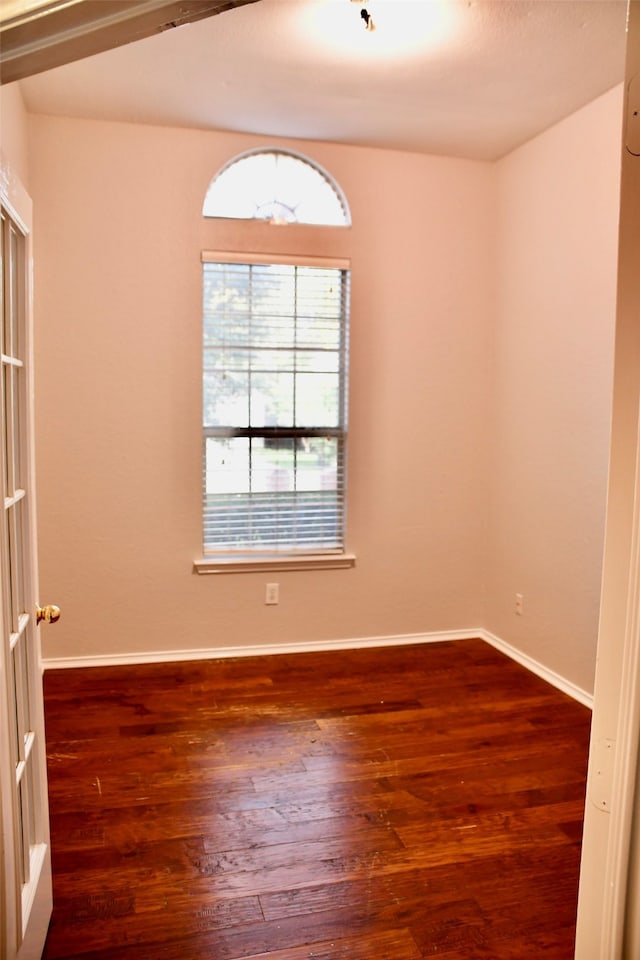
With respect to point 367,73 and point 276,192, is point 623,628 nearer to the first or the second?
point 367,73

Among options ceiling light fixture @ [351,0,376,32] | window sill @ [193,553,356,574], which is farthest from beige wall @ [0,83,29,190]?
window sill @ [193,553,356,574]

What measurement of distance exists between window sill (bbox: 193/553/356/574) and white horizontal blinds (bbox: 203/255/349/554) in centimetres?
6

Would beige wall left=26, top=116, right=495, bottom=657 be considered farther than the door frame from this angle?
Yes

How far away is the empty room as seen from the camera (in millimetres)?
2104

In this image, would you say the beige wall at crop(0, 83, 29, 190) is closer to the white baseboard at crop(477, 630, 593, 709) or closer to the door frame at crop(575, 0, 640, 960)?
the door frame at crop(575, 0, 640, 960)

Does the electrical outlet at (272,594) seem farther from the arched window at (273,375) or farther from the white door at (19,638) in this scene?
the white door at (19,638)

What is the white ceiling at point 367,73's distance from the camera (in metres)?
2.49

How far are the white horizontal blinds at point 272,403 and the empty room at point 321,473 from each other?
0.6 inches

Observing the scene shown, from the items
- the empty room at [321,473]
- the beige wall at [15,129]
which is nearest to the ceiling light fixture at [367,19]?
the empty room at [321,473]

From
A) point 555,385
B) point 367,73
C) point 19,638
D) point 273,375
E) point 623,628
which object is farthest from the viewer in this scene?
point 273,375

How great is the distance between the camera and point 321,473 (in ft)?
13.0

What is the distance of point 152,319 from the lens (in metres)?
3.66

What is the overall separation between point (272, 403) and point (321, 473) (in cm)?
48

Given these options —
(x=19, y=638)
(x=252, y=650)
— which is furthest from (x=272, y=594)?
(x=19, y=638)
